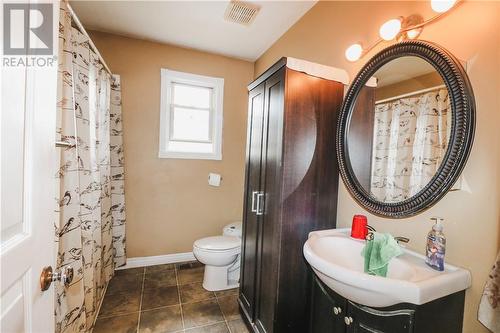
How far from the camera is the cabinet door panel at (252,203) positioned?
5.31 ft

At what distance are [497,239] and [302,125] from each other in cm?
95

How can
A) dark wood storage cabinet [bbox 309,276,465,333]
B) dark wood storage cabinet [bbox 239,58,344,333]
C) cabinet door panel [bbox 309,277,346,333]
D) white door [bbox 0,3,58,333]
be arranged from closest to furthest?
1. white door [bbox 0,3,58,333]
2. dark wood storage cabinet [bbox 309,276,465,333]
3. cabinet door panel [bbox 309,277,346,333]
4. dark wood storage cabinet [bbox 239,58,344,333]

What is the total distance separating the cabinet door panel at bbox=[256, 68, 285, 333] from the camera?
1.36m

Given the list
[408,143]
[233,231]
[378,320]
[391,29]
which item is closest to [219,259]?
[233,231]

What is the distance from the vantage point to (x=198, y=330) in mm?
1692

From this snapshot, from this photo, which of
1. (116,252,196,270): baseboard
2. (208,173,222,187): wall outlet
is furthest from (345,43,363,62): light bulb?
(116,252,196,270): baseboard

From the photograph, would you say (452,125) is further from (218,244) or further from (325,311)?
(218,244)

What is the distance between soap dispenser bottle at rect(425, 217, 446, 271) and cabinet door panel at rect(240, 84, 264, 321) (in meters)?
0.96

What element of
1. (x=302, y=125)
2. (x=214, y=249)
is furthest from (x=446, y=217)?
(x=214, y=249)

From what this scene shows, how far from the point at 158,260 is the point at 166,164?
3.74 ft

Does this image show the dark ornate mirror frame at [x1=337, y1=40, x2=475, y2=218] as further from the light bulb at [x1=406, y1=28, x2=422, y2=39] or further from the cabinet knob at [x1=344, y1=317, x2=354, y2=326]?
the cabinet knob at [x1=344, y1=317, x2=354, y2=326]

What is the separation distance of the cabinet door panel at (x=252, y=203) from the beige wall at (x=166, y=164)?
1122 mm

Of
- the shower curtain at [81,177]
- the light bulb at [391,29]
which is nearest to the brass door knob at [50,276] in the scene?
the shower curtain at [81,177]

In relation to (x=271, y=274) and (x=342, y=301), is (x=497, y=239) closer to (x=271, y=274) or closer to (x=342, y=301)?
(x=342, y=301)
